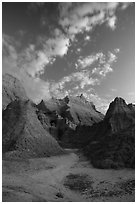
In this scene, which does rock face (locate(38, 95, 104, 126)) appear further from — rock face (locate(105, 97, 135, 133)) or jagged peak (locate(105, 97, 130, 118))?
rock face (locate(105, 97, 135, 133))

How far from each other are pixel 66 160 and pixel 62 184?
10.9 m

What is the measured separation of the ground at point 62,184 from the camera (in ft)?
33.4

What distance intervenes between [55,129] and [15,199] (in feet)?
155

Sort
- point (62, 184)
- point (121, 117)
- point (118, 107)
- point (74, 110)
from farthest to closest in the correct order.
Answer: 1. point (74, 110)
2. point (118, 107)
3. point (121, 117)
4. point (62, 184)

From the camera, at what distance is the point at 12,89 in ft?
274

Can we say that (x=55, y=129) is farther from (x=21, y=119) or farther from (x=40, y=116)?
(x=21, y=119)

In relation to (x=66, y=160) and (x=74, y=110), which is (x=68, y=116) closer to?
(x=74, y=110)

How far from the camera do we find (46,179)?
15.8 metres

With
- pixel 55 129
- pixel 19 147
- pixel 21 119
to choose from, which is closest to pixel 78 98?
pixel 55 129

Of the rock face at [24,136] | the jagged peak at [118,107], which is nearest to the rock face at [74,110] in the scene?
the jagged peak at [118,107]

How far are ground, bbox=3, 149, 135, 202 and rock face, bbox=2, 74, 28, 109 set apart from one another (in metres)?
57.6

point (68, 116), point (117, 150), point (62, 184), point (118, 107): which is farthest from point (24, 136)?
point (68, 116)

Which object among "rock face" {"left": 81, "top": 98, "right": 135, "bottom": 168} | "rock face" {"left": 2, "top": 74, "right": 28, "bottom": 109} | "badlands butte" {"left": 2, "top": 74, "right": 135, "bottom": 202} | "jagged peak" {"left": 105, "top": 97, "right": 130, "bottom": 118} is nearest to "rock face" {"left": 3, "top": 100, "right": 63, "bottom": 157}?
"badlands butte" {"left": 2, "top": 74, "right": 135, "bottom": 202}

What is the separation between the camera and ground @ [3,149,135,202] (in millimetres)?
10189
